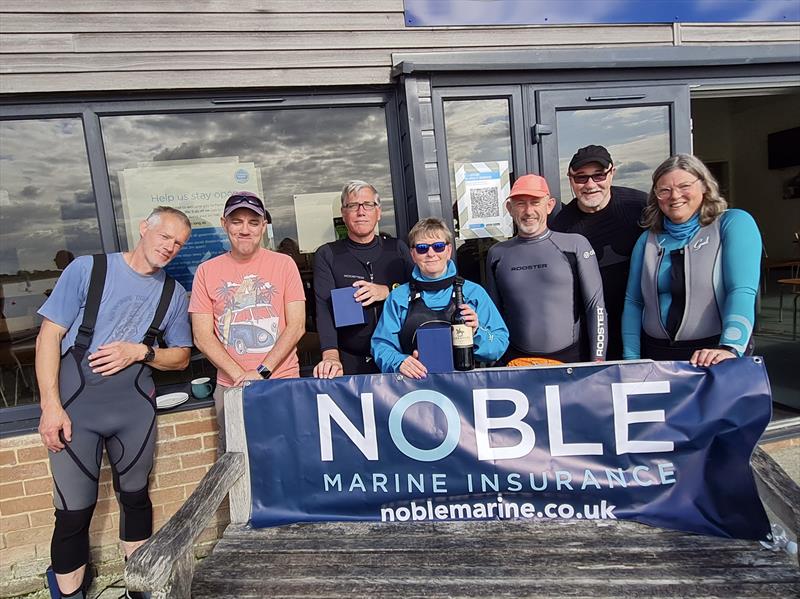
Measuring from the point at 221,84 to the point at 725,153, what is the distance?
12.3 m

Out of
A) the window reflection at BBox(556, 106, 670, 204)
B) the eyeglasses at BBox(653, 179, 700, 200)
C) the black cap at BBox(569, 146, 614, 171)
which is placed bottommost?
the eyeglasses at BBox(653, 179, 700, 200)

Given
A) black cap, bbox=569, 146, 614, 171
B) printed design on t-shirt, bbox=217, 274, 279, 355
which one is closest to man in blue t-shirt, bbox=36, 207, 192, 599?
printed design on t-shirt, bbox=217, 274, 279, 355

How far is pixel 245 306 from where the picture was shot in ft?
8.44

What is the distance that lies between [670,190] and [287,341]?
185 centimetres

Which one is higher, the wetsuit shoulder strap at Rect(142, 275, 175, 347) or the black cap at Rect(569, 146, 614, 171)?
the black cap at Rect(569, 146, 614, 171)

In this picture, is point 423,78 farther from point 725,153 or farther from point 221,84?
point 725,153

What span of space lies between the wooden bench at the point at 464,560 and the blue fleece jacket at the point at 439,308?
695mm

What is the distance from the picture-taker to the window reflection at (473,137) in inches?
137

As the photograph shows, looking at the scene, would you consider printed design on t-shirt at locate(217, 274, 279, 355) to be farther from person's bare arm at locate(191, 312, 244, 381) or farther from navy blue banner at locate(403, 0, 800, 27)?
navy blue banner at locate(403, 0, 800, 27)

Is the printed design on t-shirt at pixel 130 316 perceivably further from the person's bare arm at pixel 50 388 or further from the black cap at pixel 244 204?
the black cap at pixel 244 204

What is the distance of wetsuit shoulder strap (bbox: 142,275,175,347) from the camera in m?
2.46

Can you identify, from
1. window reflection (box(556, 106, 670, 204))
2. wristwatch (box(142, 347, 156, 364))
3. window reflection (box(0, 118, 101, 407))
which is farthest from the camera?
window reflection (box(556, 106, 670, 204))

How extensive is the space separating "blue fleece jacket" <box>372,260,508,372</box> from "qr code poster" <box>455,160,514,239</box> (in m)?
1.20

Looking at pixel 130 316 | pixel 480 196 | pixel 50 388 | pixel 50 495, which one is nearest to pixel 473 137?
pixel 480 196
